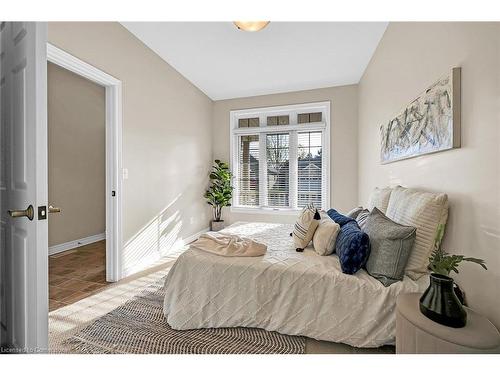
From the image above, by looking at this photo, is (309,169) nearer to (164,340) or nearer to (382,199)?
(382,199)

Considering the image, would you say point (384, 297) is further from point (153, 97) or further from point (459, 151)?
point (153, 97)

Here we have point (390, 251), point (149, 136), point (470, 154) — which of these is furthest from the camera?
point (149, 136)

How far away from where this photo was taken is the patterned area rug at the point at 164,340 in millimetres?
1641

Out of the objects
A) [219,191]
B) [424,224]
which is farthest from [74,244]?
[424,224]

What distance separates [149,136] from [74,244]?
2333 millimetres

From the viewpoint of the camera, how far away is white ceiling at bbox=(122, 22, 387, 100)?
2.89 m

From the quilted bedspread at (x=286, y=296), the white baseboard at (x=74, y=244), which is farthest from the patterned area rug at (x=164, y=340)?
the white baseboard at (x=74, y=244)

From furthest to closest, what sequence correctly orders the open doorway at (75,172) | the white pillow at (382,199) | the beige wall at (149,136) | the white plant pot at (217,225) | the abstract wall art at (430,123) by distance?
the white plant pot at (217,225)
the open doorway at (75,172)
the beige wall at (149,136)
the white pillow at (382,199)
the abstract wall art at (430,123)

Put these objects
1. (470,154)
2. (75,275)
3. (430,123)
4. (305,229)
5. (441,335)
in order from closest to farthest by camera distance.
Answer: (441,335) < (470,154) < (430,123) < (305,229) < (75,275)

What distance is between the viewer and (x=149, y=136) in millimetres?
3293

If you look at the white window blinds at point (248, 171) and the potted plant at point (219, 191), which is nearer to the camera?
the potted plant at point (219, 191)

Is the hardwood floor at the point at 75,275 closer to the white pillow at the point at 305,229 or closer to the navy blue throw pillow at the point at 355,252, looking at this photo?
the white pillow at the point at 305,229

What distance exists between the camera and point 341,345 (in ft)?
5.51

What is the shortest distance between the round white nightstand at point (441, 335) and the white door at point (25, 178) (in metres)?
1.67
